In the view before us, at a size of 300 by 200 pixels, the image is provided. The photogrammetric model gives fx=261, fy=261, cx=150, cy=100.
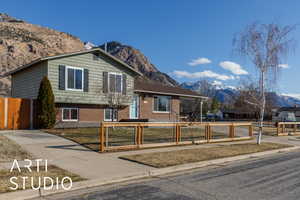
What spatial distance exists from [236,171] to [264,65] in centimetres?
881

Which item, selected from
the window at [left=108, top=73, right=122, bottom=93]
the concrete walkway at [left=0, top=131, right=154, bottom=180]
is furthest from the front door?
the concrete walkway at [left=0, top=131, right=154, bottom=180]

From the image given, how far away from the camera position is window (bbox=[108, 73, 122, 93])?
20.5m

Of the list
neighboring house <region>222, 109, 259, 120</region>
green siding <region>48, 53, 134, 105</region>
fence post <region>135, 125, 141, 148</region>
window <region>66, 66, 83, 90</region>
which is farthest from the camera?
neighboring house <region>222, 109, 259, 120</region>

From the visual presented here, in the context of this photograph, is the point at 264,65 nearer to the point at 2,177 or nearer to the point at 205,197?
the point at 205,197

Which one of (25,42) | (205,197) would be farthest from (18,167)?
(25,42)

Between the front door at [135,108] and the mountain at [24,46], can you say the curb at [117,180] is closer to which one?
the front door at [135,108]

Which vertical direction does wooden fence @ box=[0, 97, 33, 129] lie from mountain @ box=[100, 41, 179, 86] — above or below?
below

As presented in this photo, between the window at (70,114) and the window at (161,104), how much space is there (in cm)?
847

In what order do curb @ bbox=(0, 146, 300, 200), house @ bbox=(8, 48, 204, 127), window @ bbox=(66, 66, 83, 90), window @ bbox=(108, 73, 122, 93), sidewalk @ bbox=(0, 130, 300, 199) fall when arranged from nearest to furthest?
curb @ bbox=(0, 146, 300, 200) < sidewalk @ bbox=(0, 130, 300, 199) < house @ bbox=(8, 48, 204, 127) < window @ bbox=(66, 66, 83, 90) < window @ bbox=(108, 73, 122, 93)

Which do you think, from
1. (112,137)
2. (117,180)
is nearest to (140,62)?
(112,137)

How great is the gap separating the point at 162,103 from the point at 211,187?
64.8 feet

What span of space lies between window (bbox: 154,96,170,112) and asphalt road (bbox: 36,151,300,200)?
17.1m

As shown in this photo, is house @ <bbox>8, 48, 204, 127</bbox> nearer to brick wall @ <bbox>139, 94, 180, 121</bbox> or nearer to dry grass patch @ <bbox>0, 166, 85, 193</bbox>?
brick wall @ <bbox>139, 94, 180, 121</bbox>

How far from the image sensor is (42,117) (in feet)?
56.9
